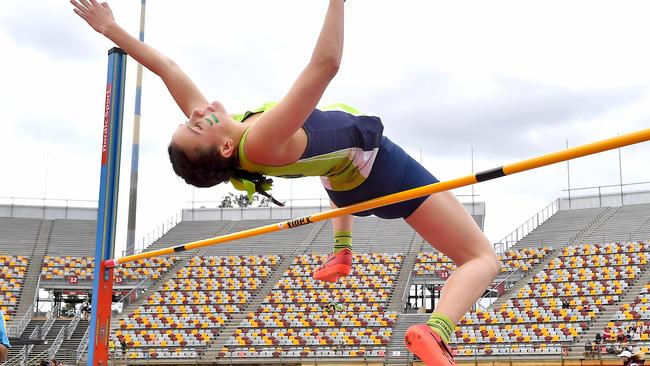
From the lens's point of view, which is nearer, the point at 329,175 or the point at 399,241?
the point at 329,175

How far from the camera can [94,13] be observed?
2.67m

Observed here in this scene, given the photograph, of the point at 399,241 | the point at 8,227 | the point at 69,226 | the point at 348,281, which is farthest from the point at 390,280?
the point at 8,227

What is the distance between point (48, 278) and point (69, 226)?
12.7 ft

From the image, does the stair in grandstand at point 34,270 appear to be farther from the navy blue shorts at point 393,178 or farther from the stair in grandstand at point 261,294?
the navy blue shorts at point 393,178

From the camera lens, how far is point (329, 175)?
7.43 feet

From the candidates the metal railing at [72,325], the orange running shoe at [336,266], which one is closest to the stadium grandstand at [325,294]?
the metal railing at [72,325]

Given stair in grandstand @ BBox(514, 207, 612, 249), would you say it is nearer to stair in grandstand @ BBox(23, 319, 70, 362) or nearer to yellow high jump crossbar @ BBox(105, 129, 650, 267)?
stair in grandstand @ BBox(23, 319, 70, 362)

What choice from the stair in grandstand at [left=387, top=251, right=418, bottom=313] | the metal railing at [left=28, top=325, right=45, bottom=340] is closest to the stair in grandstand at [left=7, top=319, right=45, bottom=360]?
the metal railing at [left=28, top=325, right=45, bottom=340]

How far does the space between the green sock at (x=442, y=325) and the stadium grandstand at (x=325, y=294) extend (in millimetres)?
11686

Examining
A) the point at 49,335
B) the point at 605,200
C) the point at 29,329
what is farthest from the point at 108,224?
the point at 605,200

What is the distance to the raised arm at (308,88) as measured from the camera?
5.91ft

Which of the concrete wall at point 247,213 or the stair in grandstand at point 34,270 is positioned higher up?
the concrete wall at point 247,213

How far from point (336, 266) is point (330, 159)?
803mm

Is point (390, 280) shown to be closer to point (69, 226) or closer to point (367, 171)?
point (69, 226)
